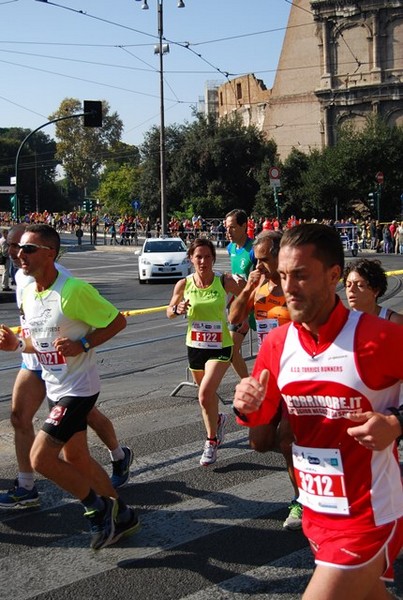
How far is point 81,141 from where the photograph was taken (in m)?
103

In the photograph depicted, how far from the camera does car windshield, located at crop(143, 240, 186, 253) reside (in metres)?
27.2

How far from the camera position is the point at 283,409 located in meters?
3.20

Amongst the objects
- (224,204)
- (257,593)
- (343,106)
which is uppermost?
(343,106)

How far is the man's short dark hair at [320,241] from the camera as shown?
295 centimetres

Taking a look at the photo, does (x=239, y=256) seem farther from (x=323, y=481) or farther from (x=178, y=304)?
(x=323, y=481)

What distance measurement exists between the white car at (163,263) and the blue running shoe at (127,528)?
69.8 feet

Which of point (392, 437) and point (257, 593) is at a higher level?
point (392, 437)

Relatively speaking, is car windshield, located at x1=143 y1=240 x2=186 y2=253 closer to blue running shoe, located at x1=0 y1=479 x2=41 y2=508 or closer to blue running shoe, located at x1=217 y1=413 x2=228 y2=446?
blue running shoe, located at x1=217 y1=413 x2=228 y2=446

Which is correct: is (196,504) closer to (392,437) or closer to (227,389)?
(392,437)

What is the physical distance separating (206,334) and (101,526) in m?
2.41

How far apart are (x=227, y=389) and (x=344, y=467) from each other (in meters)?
6.38

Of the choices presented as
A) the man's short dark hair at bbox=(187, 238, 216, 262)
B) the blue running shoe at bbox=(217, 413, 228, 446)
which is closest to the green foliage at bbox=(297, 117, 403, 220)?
the man's short dark hair at bbox=(187, 238, 216, 262)

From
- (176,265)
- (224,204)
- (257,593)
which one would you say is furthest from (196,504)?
(224,204)

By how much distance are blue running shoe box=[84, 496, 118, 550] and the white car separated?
2148 centimetres
